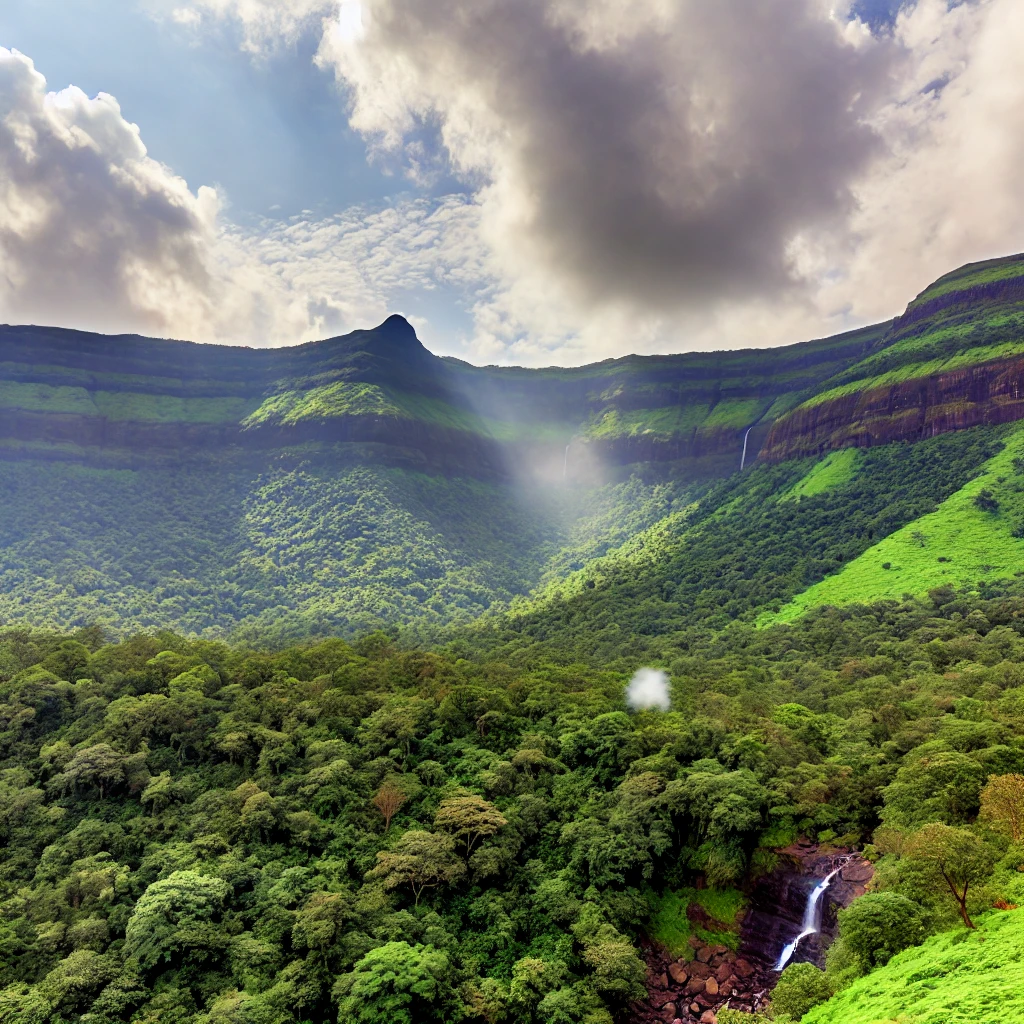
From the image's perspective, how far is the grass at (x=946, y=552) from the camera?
8550 centimetres

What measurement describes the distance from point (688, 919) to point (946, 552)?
7719cm

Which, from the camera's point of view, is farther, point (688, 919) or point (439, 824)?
point (439, 824)

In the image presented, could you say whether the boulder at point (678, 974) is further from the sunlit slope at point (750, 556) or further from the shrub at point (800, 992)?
the sunlit slope at point (750, 556)

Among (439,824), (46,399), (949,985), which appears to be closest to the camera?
(949,985)

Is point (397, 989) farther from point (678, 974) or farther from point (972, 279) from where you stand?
point (972, 279)

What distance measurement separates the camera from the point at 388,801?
43719 mm

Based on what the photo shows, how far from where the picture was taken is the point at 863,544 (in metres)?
104

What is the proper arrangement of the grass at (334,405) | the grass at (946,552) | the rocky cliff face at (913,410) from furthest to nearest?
the grass at (334,405) → the rocky cliff face at (913,410) → the grass at (946,552)

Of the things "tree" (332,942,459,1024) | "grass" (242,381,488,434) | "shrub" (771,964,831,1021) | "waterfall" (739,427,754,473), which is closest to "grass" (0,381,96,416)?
"grass" (242,381,488,434)

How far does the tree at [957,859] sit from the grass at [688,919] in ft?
51.4

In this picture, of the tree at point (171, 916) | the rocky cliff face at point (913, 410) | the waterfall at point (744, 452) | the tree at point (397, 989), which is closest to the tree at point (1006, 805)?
the tree at point (397, 989)

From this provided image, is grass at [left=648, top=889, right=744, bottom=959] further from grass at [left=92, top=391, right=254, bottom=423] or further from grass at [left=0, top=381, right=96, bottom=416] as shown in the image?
grass at [left=0, top=381, right=96, bottom=416]

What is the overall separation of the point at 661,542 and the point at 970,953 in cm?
12116

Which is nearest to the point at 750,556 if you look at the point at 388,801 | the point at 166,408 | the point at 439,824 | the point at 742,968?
the point at 742,968
